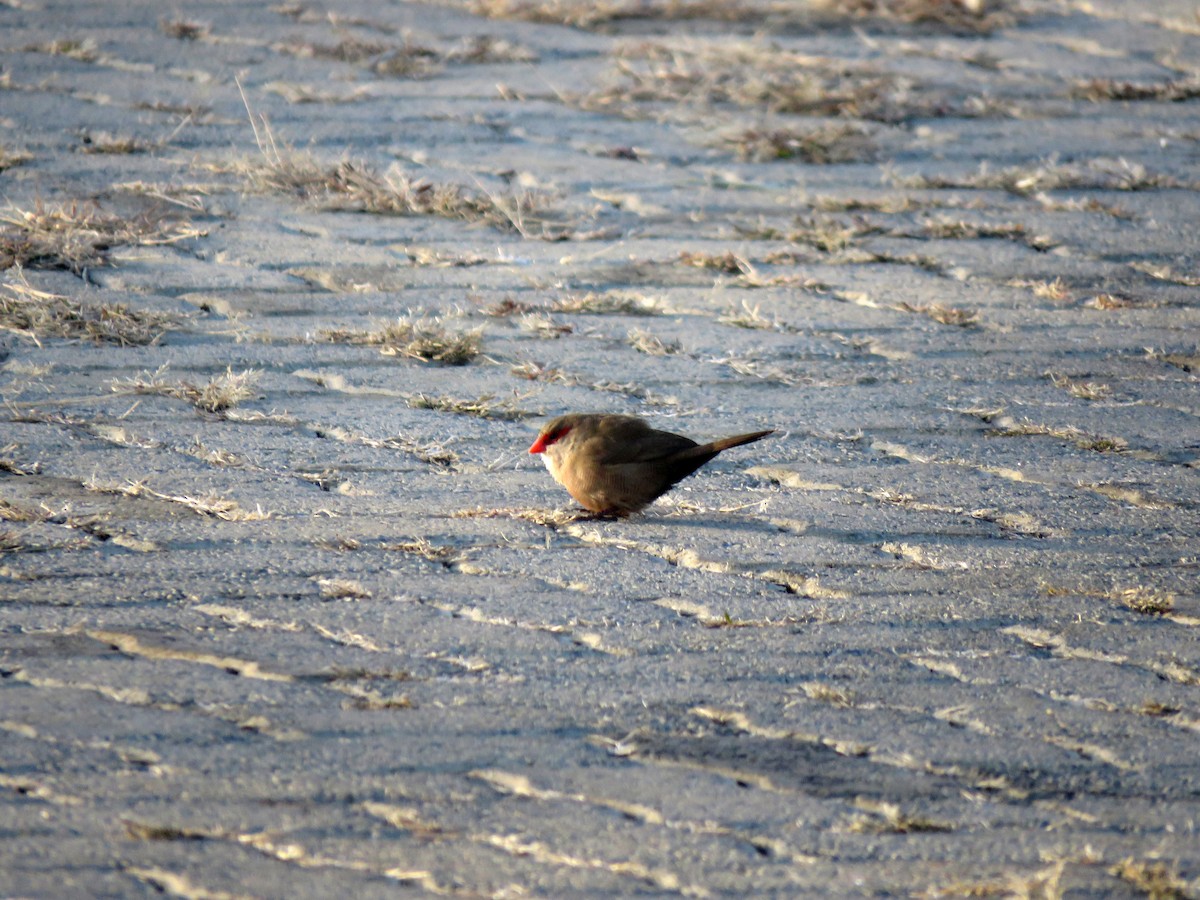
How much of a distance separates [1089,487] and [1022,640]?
38.6 inches

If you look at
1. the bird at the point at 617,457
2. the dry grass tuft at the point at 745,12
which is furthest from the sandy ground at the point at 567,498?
the dry grass tuft at the point at 745,12

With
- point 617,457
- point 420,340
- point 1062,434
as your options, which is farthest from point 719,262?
point 617,457

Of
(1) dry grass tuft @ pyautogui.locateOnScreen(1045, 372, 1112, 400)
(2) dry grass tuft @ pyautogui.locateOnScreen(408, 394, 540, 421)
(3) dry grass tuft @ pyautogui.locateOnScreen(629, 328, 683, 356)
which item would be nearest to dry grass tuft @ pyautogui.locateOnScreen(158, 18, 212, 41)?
(3) dry grass tuft @ pyautogui.locateOnScreen(629, 328, 683, 356)

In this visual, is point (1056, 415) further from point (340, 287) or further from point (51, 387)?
point (51, 387)

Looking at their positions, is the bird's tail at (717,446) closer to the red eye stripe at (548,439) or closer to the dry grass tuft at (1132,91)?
the red eye stripe at (548,439)

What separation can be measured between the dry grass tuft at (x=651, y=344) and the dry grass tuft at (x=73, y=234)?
1.87 metres

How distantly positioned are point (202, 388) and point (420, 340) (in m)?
0.74

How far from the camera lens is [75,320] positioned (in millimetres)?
4664

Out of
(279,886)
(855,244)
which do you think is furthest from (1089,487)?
(279,886)

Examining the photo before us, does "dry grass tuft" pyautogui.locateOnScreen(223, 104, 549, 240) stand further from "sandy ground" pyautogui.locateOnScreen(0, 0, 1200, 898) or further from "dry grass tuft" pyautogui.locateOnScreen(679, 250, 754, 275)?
"dry grass tuft" pyautogui.locateOnScreen(679, 250, 754, 275)

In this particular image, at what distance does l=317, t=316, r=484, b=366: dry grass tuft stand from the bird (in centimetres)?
105

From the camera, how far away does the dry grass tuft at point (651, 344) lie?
4766mm

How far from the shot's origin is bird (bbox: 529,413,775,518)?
3.52m

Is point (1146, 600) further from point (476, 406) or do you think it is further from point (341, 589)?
point (476, 406)
